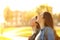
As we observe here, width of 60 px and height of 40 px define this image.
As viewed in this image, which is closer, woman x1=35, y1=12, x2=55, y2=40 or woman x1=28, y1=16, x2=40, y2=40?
woman x1=35, y1=12, x2=55, y2=40

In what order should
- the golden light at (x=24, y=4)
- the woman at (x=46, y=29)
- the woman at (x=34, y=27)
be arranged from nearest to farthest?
the woman at (x=46, y=29) < the woman at (x=34, y=27) < the golden light at (x=24, y=4)

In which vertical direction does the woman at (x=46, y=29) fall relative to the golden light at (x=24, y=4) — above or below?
below

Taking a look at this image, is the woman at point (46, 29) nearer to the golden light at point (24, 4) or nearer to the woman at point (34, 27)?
the woman at point (34, 27)

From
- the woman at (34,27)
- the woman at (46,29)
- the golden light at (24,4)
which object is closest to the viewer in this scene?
the woman at (46,29)

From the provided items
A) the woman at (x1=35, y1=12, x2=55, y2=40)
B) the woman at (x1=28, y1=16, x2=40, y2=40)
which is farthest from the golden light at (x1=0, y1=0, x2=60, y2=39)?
the woman at (x1=35, y1=12, x2=55, y2=40)

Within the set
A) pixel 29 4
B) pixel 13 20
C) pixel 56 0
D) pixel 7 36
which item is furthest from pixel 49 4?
pixel 7 36

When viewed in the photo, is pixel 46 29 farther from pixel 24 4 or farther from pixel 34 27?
pixel 24 4

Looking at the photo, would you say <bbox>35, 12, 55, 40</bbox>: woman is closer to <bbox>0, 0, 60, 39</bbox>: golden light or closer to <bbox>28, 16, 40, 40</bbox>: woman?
<bbox>28, 16, 40, 40</bbox>: woman

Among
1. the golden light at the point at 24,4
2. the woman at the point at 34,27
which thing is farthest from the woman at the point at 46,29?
the golden light at the point at 24,4

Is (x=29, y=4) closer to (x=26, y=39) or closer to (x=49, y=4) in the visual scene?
(x=49, y=4)

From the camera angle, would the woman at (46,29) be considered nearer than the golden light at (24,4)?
Yes

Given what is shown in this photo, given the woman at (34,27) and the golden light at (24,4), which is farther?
the golden light at (24,4)

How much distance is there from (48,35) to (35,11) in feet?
1.83

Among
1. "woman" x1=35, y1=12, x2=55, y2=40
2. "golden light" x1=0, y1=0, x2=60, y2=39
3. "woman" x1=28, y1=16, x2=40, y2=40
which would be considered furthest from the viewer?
"golden light" x1=0, y1=0, x2=60, y2=39
